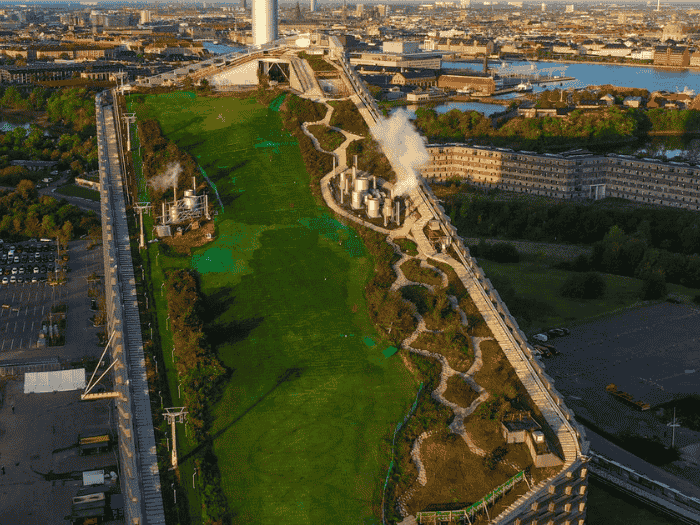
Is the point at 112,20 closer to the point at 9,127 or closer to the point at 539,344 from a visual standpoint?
the point at 9,127

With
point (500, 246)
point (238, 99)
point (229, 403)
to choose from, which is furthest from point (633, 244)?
point (229, 403)

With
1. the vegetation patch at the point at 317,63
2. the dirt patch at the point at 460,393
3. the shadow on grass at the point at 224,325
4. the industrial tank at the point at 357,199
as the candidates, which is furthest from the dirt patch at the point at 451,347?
the vegetation patch at the point at 317,63

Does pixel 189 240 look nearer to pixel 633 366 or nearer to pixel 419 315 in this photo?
pixel 419 315

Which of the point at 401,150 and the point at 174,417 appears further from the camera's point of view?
the point at 401,150

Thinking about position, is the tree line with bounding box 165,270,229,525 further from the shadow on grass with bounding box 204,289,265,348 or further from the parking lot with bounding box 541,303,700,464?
the parking lot with bounding box 541,303,700,464

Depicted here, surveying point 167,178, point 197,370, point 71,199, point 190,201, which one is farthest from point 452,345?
point 71,199
